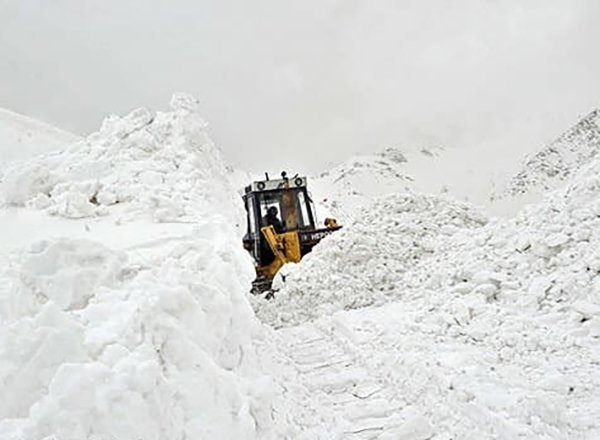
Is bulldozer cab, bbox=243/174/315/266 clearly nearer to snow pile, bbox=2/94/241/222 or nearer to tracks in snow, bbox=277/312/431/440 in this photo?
snow pile, bbox=2/94/241/222

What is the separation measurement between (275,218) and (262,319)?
427cm

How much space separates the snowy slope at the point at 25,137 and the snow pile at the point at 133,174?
3.89 m

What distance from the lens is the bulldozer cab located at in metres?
12.6

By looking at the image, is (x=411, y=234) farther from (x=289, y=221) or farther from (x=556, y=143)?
(x=556, y=143)

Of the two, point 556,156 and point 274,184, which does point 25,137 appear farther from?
point 556,156

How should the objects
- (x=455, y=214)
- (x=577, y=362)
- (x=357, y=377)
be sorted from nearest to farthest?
(x=577, y=362) < (x=357, y=377) < (x=455, y=214)

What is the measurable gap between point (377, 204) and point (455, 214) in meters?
1.74

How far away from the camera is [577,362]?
4887mm

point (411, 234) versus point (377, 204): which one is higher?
point (377, 204)

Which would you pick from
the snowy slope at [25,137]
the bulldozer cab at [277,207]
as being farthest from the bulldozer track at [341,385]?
the snowy slope at [25,137]

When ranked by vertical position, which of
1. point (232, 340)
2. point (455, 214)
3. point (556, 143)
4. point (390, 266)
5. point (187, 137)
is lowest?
point (232, 340)

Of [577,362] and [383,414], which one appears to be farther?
[577,362]

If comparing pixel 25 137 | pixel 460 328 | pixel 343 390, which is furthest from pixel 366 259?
pixel 25 137

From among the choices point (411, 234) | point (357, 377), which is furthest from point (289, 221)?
point (357, 377)
